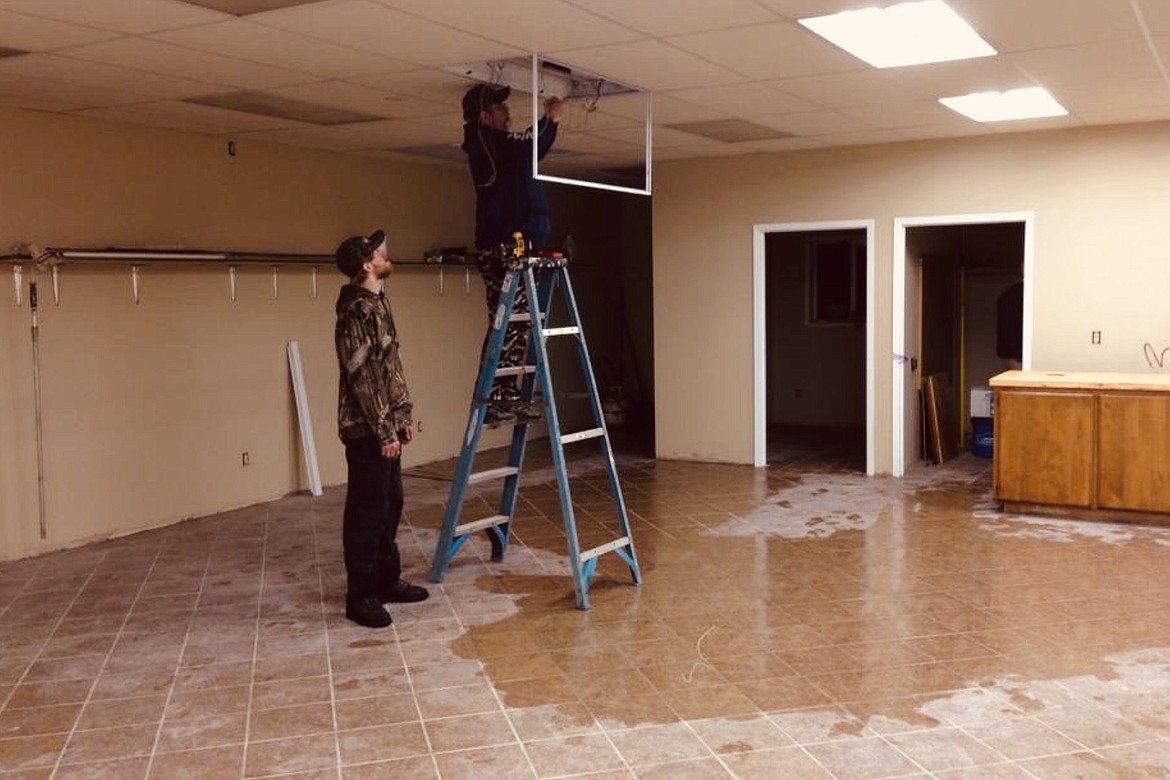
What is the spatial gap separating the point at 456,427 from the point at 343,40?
17.0ft

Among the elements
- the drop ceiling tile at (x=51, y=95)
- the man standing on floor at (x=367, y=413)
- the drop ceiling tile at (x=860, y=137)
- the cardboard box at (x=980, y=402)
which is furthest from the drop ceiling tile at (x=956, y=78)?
the drop ceiling tile at (x=51, y=95)

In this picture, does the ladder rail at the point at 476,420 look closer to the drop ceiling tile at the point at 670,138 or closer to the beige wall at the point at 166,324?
the beige wall at the point at 166,324

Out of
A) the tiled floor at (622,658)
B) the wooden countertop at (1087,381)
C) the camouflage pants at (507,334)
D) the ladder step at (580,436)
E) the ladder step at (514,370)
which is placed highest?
the camouflage pants at (507,334)

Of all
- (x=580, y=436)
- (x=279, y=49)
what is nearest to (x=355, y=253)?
(x=279, y=49)

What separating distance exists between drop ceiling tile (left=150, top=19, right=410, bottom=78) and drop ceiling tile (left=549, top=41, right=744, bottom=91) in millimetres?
871

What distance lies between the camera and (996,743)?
133 inches

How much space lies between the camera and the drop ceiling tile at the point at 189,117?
595cm

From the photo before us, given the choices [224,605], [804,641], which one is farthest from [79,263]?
[804,641]

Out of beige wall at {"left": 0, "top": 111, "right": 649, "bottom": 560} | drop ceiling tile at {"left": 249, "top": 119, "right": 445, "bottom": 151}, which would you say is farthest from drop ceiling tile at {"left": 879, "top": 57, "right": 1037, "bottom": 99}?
beige wall at {"left": 0, "top": 111, "right": 649, "bottom": 560}

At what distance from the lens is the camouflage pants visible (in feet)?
16.7

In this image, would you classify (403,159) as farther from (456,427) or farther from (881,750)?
(881,750)

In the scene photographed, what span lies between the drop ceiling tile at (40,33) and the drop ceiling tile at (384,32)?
28.8 inches

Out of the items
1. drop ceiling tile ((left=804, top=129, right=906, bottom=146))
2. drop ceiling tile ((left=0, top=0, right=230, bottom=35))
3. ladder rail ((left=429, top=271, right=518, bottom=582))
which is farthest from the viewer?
drop ceiling tile ((left=804, top=129, right=906, bottom=146))

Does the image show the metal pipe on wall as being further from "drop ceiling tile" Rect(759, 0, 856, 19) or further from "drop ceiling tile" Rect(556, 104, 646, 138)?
"drop ceiling tile" Rect(759, 0, 856, 19)
